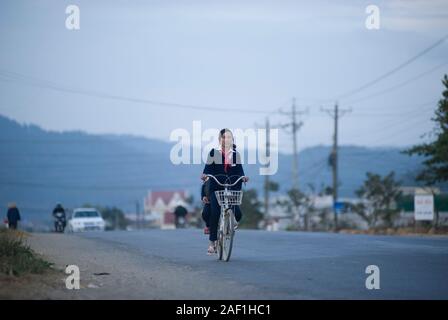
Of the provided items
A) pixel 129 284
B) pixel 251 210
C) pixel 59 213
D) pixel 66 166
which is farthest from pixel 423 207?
pixel 66 166

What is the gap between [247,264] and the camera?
1495 cm

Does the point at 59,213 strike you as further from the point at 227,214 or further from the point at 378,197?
the point at 378,197

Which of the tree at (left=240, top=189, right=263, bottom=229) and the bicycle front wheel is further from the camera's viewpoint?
the tree at (left=240, top=189, right=263, bottom=229)

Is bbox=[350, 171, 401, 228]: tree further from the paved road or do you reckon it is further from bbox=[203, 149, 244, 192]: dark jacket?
bbox=[203, 149, 244, 192]: dark jacket

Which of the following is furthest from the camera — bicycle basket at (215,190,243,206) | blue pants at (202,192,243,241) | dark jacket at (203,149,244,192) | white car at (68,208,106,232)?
white car at (68,208,106,232)

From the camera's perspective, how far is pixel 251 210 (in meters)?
95.5

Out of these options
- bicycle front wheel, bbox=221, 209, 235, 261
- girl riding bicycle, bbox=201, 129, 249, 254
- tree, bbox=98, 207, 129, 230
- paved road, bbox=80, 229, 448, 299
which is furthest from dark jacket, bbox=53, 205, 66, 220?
tree, bbox=98, 207, 129, 230

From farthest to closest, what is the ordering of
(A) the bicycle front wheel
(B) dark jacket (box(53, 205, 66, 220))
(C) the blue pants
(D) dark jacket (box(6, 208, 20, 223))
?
(B) dark jacket (box(53, 205, 66, 220))
(D) dark jacket (box(6, 208, 20, 223))
(C) the blue pants
(A) the bicycle front wheel

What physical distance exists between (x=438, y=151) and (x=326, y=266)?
33568mm

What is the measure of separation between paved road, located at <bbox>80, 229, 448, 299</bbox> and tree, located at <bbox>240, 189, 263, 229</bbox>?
7197 centimetres

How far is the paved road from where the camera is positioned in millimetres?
11016
